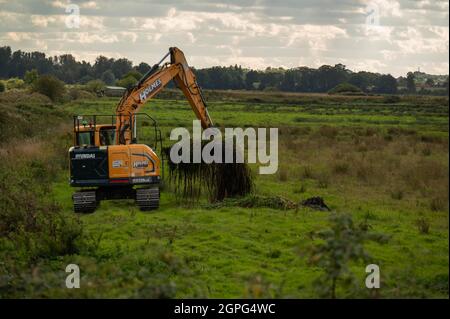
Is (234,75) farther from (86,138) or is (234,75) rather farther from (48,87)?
(86,138)

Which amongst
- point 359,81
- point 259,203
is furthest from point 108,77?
point 259,203

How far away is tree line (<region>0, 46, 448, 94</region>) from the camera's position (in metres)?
87.7

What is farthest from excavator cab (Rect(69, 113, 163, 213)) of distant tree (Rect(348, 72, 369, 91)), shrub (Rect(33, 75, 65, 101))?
distant tree (Rect(348, 72, 369, 91))

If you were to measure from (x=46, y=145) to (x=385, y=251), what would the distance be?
18935 millimetres

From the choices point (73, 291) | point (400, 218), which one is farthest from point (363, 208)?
point (73, 291)

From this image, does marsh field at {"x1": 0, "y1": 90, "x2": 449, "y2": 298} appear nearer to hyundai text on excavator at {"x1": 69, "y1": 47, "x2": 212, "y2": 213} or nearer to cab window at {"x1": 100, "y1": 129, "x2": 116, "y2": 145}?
hyundai text on excavator at {"x1": 69, "y1": 47, "x2": 212, "y2": 213}

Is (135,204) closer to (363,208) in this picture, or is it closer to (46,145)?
(363,208)

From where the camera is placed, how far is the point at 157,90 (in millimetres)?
22328

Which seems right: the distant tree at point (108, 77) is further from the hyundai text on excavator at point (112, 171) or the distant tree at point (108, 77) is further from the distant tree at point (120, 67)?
the hyundai text on excavator at point (112, 171)

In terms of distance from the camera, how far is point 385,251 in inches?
569

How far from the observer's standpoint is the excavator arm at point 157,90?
833 inches

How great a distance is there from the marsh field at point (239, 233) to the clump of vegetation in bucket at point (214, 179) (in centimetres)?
39

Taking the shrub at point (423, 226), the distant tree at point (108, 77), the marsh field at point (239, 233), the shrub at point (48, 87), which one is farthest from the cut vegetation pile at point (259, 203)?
the distant tree at point (108, 77)
